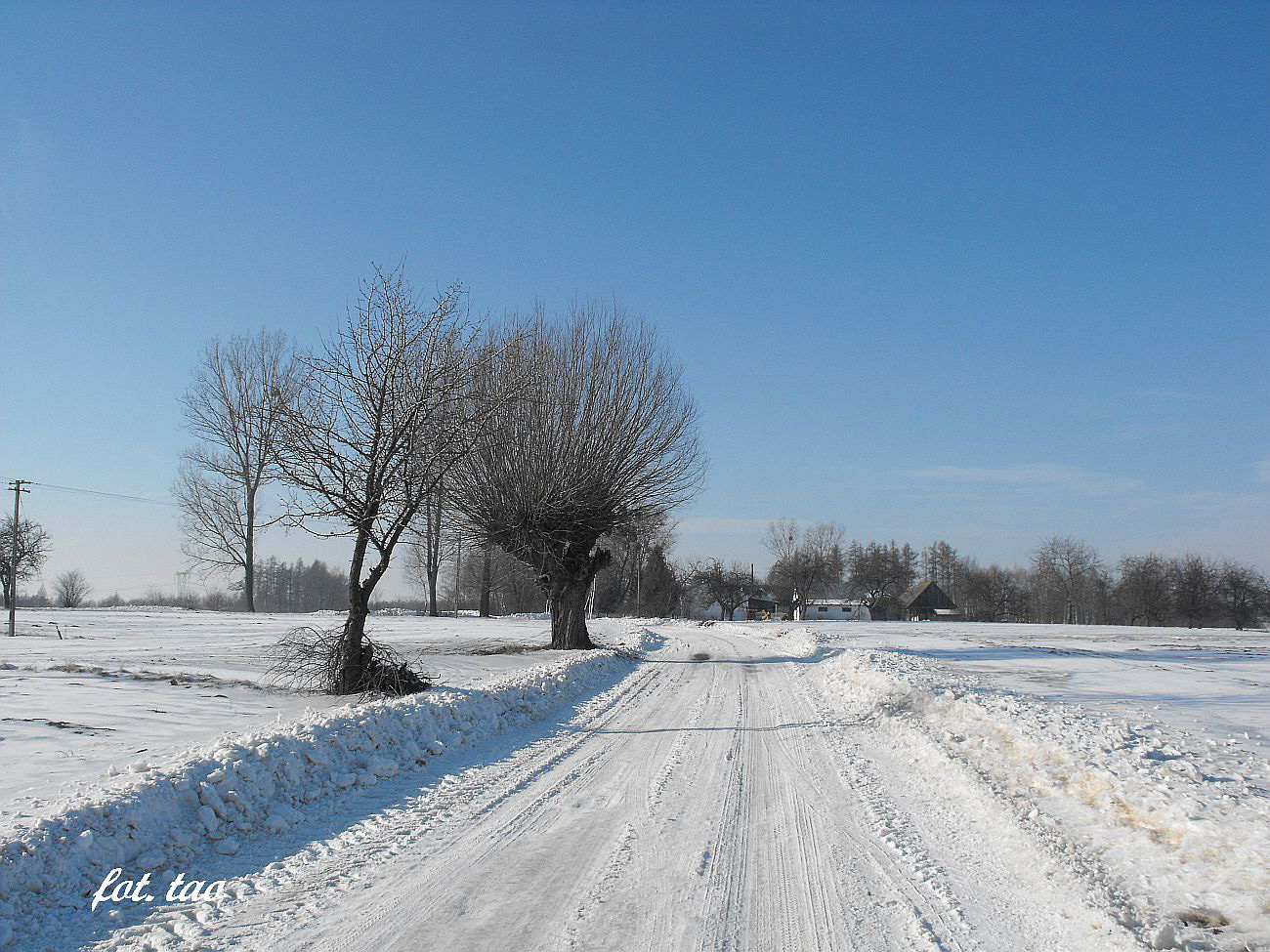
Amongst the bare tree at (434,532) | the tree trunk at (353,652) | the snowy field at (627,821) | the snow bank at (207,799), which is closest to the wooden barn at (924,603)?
the bare tree at (434,532)

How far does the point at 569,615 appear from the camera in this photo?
23641mm

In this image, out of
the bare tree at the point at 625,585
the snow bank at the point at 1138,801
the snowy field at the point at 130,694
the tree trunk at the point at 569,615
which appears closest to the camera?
the snow bank at the point at 1138,801

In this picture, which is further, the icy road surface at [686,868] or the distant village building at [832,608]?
the distant village building at [832,608]

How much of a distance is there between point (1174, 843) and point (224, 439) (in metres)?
46.8

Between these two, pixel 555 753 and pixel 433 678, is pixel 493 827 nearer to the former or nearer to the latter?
pixel 555 753

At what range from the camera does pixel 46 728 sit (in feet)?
26.5

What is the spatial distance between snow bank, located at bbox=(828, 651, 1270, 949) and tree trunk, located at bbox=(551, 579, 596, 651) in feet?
44.5

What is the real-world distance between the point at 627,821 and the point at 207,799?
3.13 metres

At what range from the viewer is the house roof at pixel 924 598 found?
93.5 m

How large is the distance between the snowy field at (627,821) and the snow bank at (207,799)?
21mm

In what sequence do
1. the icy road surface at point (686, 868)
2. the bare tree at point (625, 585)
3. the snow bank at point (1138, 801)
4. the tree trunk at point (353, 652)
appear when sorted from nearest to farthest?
the icy road surface at point (686, 868) → the snow bank at point (1138, 801) → the tree trunk at point (353, 652) → the bare tree at point (625, 585)

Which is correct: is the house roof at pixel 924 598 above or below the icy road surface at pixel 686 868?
below

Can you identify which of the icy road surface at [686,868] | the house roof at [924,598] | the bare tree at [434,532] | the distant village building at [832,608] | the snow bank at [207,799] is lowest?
the distant village building at [832,608]

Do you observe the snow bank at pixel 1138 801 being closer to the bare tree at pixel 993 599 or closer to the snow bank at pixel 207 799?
the snow bank at pixel 207 799
